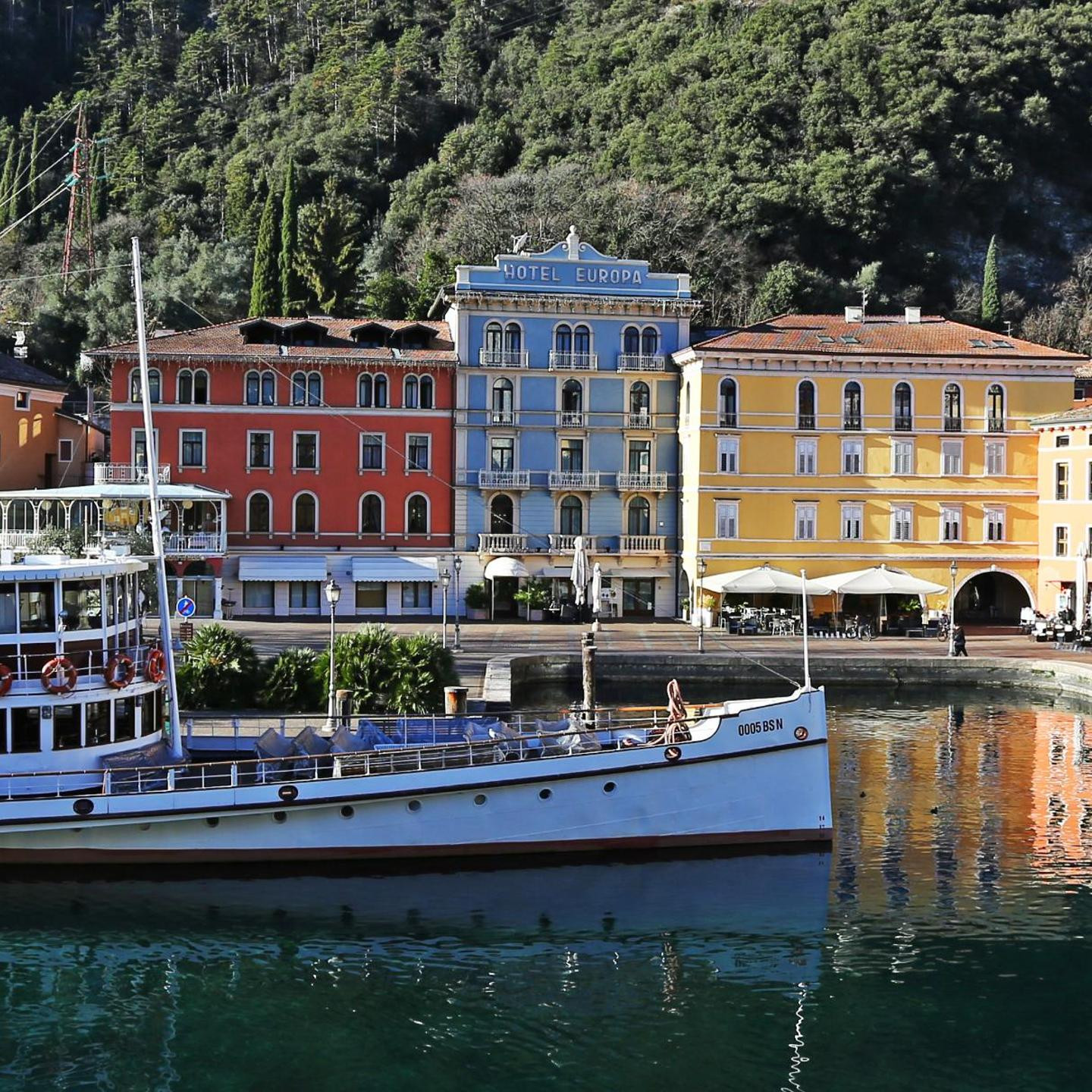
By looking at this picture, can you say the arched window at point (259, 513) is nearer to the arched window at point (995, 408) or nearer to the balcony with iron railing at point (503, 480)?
the balcony with iron railing at point (503, 480)

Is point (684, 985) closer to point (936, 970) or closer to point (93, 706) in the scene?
point (936, 970)

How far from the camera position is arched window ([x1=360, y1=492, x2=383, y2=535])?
56906mm

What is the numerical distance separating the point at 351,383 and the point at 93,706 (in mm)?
32729

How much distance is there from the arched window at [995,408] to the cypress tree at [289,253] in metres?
34.5

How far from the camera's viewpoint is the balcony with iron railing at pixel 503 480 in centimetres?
5653

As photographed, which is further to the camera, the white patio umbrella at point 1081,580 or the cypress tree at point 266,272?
the cypress tree at point 266,272

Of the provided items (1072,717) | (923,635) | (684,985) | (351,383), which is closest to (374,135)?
(351,383)

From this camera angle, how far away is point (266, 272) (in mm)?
75750

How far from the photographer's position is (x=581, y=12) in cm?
11012

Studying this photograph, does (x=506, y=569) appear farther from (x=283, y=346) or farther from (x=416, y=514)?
(x=283, y=346)

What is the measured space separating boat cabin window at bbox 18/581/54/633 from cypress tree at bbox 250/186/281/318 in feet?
165

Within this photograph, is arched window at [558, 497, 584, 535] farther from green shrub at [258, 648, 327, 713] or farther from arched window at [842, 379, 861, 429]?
green shrub at [258, 648, 327, 713]

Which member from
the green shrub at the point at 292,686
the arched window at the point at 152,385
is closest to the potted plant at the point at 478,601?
the arched window at the point at 152,385

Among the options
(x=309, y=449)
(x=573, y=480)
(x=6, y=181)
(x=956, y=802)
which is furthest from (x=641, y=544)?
(x=6, y=181)
